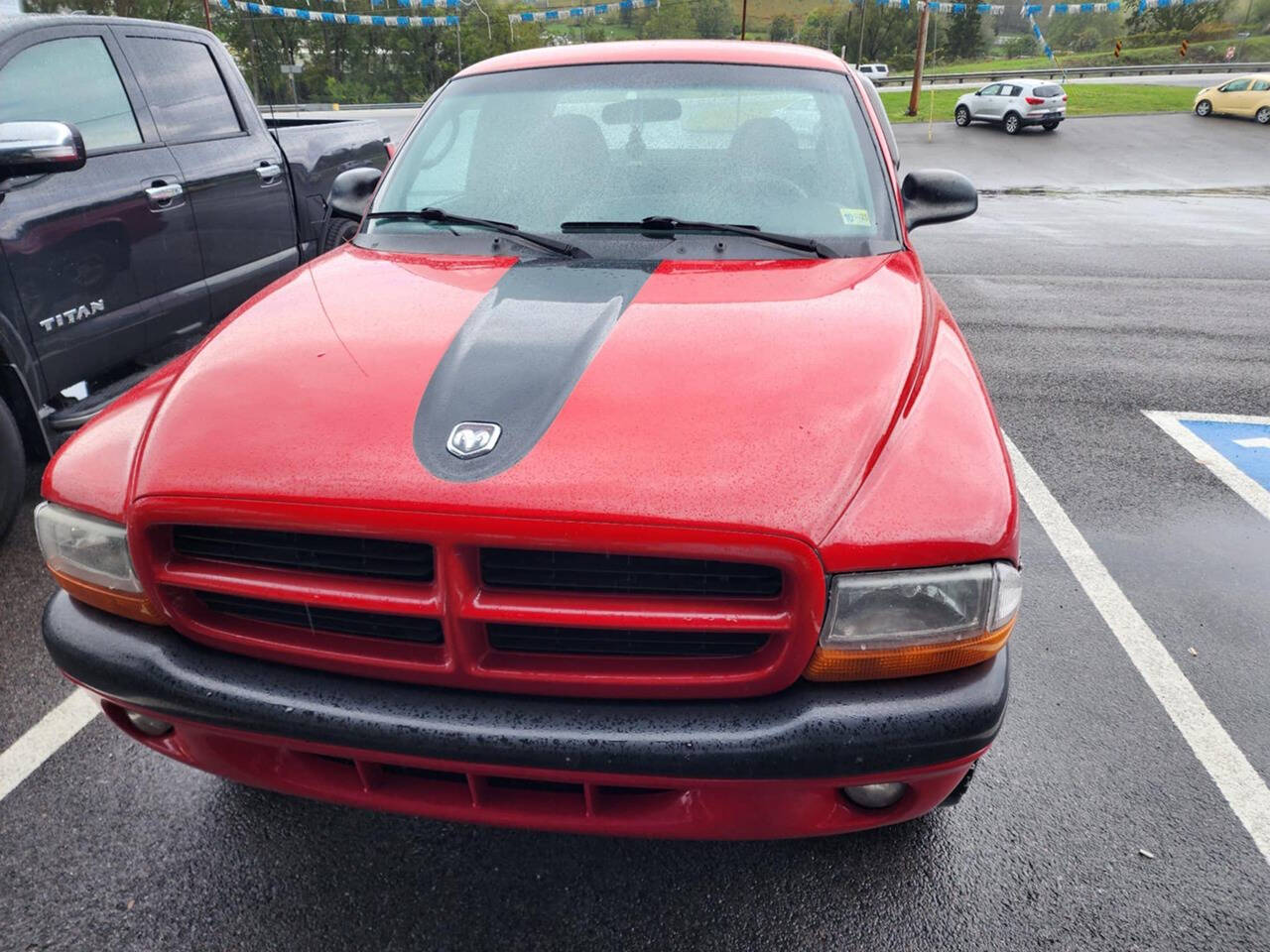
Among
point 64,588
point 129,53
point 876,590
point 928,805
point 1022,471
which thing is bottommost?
point 1022,471

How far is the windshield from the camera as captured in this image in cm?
270

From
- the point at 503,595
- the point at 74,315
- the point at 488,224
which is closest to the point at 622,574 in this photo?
the point at 503,595

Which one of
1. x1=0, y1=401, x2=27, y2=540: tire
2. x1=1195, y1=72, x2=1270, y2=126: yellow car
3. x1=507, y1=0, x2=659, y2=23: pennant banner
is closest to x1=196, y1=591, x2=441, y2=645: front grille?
x1=0, y1=401, x2=27, y2=540: tire

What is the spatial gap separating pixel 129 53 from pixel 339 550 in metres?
3.88

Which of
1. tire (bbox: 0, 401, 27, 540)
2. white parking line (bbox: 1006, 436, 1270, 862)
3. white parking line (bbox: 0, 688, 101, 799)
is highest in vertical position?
tire (bbox: 0, 401, 27, 540)

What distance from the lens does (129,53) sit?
4.35 meters

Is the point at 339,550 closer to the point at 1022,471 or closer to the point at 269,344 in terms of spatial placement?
the point at 269,344

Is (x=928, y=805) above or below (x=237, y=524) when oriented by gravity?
below

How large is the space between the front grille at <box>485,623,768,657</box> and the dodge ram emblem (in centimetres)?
32

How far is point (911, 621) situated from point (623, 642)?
51 cm

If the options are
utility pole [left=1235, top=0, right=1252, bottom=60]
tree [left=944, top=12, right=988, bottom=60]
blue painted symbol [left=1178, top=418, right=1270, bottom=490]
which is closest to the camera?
blue painted symbol [left=1178, top=418, right=1270, bottom=490]

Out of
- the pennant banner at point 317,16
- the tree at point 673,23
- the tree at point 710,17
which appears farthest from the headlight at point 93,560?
the tree at point 710,17

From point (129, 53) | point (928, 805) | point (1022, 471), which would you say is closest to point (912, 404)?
point (928, 805)

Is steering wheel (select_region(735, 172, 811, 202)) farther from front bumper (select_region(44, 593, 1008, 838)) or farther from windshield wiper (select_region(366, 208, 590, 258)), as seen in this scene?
front bumper (select_region(44, 593, 1008, 838))
